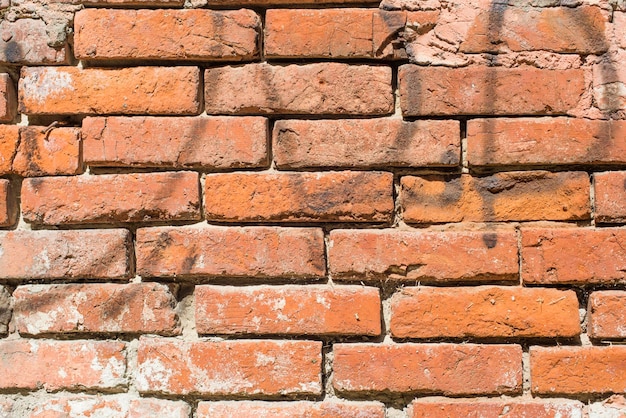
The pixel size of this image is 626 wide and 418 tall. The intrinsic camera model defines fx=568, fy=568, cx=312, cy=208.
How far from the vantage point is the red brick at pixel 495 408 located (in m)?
1.16

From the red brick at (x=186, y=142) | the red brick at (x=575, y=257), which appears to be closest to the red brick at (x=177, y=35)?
the red brick at (x=186, y=142)

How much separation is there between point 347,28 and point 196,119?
368mm

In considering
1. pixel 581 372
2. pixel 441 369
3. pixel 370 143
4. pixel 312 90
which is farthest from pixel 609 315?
pixel 312 90

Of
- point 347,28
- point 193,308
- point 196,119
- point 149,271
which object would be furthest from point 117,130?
point 347,28

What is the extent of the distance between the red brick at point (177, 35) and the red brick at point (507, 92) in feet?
1.30

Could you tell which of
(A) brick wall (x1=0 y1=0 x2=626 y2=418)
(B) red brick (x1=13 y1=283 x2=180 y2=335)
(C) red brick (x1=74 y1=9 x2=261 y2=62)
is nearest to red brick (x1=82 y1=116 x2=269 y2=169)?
(A) brick wall (x1=0 y1=0 x2=626 y2=418)

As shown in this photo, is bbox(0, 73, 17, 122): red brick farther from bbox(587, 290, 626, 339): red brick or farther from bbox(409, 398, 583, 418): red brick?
bbox(587, 290, 626, 339): red brick

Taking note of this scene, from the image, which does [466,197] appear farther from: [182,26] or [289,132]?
[182,26]

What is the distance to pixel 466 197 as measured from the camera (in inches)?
46.6

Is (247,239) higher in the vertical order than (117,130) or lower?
lower

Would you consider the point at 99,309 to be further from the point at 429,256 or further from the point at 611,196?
the point at 611,196

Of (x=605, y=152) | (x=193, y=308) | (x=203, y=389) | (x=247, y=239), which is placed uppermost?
(x=605, y=152)

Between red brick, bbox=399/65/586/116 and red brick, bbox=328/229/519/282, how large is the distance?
0.84ft

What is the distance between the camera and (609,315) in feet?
3.82
